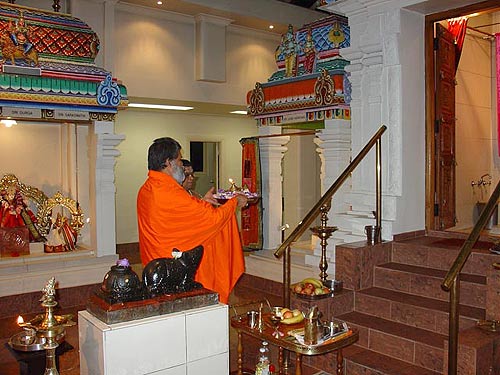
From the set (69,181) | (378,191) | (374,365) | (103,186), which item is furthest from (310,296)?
(69,181)

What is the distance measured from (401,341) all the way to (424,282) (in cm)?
75

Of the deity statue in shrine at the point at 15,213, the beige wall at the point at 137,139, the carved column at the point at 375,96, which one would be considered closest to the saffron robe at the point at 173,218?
the carved column at the point at 375,96

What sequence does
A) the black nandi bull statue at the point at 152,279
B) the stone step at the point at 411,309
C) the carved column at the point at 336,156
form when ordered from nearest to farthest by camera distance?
the black nandi bull statue at the point at 152,279, the stone step at the point at 411,309, the carved column at the point at 336,156

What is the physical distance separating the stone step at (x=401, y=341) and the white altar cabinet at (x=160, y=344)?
1.85m

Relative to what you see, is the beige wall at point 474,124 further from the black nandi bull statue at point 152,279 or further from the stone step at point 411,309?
the black nandi bull statue at point 152,279

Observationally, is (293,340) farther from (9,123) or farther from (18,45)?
(9,123)

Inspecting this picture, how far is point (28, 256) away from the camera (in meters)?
6.90

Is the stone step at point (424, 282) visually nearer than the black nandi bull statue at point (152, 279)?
No

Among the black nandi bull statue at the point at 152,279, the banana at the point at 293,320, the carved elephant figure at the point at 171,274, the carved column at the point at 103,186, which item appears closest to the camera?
the black nandi bull statue at the point at 152,279

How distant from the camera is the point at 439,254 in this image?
16.6ft

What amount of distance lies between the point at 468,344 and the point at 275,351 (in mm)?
1971

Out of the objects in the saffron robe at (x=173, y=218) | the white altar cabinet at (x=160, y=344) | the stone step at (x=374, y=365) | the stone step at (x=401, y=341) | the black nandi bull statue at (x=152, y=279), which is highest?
the saffron robe at (x=173, y=218)

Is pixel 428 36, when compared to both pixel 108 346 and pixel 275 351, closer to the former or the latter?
pixel 275 351

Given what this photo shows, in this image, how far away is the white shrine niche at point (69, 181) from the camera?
6723 millimetres
